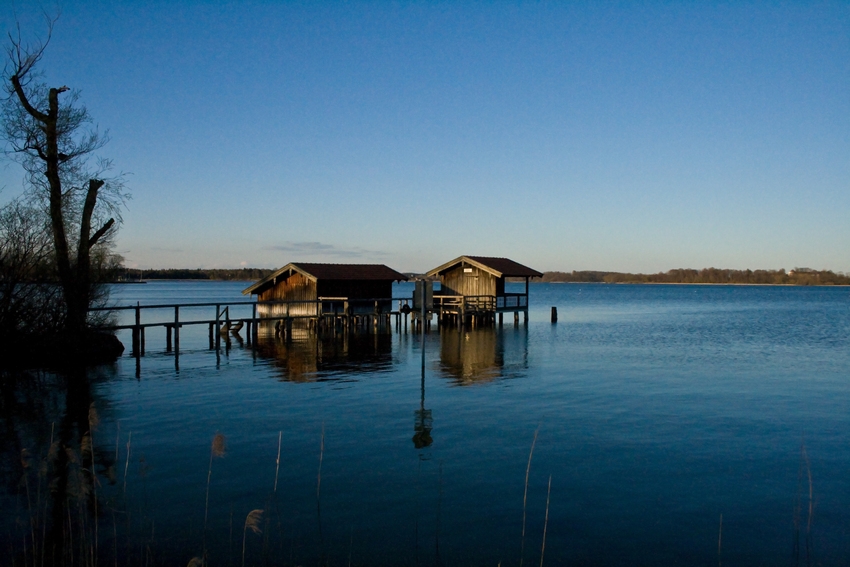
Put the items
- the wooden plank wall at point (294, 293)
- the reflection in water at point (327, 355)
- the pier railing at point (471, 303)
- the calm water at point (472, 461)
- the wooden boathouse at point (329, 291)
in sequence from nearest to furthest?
the calm water at point (472, 461)
the reflection in water at point (327, 355)
the wooden boathouse at point (329, 291)
the wooden plank wall at point (294, 293)
the pier railing at point (471, 303)

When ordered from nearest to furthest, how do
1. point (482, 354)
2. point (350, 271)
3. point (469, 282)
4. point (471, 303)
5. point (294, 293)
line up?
point (482, 354), point (294, 293), point (350, 271), point (471, 303), point (469, 282)

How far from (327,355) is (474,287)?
2154 cm

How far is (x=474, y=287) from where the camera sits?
48.1m

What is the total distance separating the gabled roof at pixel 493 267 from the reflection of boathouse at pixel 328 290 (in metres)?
4.99

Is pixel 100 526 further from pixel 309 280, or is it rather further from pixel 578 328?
pixel 578 328

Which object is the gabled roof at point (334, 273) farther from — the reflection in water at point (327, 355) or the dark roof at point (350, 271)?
the reflection in water at point (327, 355)

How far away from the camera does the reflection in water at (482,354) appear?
2300cm

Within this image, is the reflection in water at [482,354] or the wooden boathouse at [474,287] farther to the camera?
the wooden boathouse at [474,287]

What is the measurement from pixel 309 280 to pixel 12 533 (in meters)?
32.8

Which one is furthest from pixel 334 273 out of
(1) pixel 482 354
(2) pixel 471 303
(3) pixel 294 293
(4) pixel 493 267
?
(1) pixel 482 354

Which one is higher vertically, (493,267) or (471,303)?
(493,267)

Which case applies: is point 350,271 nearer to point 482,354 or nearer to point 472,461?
point 482,354

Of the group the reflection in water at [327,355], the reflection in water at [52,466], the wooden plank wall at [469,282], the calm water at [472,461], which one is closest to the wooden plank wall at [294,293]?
the reflection in water at [327,355]

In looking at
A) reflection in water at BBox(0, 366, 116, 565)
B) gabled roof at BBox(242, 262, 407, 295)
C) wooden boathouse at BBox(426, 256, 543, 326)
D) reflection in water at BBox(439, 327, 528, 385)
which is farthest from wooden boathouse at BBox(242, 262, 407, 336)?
reflection in water at BBox(0, 366, 116, 565)
